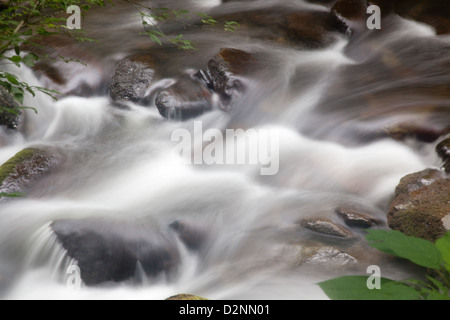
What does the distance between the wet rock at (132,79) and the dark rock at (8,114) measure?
4.17 feet

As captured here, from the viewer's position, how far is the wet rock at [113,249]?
10.6ft

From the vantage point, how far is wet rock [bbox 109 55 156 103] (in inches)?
237

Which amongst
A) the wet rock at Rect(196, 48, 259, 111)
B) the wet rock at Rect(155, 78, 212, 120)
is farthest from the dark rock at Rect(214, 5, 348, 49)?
the wet rock at Rect(155, 78, 212, 120)

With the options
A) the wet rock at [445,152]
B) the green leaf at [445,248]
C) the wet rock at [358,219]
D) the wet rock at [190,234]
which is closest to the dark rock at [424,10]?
the wet rock at [445,152]

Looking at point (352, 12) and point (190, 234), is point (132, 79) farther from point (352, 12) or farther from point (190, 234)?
point (352, 12)

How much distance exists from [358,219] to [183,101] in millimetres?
2975

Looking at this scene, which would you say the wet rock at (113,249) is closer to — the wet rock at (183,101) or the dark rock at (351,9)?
the wet rock at (183,101)

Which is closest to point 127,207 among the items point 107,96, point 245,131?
point 245,131

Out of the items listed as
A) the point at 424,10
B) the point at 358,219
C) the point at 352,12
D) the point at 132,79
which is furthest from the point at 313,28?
the point at 358,219

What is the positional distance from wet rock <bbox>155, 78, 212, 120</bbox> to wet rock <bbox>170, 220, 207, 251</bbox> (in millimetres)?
2152

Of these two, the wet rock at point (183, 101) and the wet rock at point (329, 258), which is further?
the wet rock at point (183, 101)

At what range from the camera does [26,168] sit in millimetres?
4473

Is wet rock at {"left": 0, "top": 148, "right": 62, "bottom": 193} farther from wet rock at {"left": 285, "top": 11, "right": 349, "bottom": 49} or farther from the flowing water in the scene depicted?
wet rock at {"left": 285, "top": 11, "right": 349, "bottom": 49}
